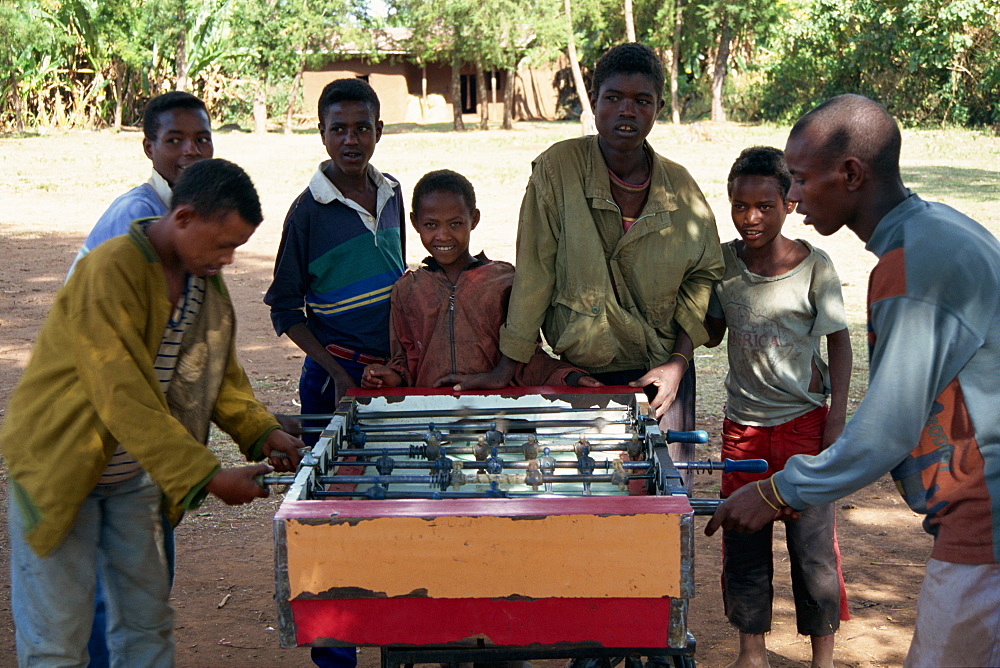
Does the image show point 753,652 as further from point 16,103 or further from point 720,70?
point 720,70

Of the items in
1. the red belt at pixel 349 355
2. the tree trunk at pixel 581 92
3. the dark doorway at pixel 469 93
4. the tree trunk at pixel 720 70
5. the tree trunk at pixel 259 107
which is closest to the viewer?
the red belt at pixel 349 355

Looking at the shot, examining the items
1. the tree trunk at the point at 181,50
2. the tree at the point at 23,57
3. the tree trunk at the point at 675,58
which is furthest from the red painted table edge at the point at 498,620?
the tree trunk at the point at 675,58

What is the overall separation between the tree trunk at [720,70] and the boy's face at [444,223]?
105 feet

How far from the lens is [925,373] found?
2.19m

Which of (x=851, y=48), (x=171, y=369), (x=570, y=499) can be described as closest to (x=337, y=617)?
(x=570, y=499)

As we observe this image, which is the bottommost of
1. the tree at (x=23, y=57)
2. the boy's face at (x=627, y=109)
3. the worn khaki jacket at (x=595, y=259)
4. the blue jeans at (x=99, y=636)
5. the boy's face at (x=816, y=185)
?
the blue jeans at (x=99, y=636)

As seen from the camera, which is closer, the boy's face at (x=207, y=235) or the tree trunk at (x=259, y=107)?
the boy's face at (x=207, y=235)

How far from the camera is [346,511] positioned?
2303 mm

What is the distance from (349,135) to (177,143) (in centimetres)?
68

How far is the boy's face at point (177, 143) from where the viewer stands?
137 inches

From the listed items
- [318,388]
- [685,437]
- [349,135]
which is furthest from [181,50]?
[685,437]

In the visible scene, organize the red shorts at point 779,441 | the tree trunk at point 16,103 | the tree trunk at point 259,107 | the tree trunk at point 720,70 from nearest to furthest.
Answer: the red shorts at point 779,441 < the tree trunk at point 16,103 < the tree trunk at point 259,107 < the tree trunk at point 720,70

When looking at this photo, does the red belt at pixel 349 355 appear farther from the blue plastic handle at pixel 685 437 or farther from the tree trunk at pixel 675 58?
the tree trunk at pixel 675 58

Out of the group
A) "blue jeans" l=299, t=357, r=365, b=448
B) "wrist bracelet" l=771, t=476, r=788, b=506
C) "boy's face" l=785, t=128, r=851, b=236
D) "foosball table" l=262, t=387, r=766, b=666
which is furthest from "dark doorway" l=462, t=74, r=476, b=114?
"foosball table" l=262, t=387, r=766, b=666
